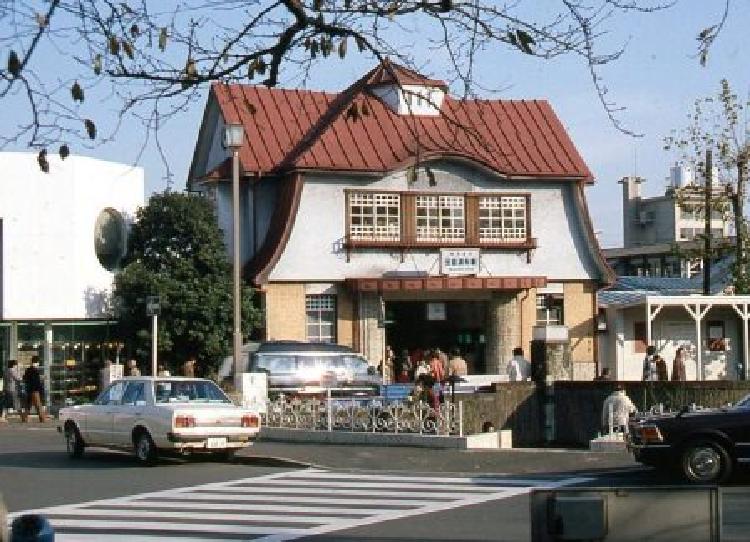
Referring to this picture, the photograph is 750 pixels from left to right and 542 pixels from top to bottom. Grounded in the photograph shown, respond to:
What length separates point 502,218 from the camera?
45094 mm

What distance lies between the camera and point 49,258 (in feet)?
131

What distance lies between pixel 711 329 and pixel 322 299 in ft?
42.0

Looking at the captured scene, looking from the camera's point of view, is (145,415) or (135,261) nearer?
(145,415)

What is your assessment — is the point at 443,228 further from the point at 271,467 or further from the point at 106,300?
the point at 271,467

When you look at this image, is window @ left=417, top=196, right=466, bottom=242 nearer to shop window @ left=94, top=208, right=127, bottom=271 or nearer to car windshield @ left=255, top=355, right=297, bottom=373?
shop window @ left=94, top=208, right=127, bottom=271

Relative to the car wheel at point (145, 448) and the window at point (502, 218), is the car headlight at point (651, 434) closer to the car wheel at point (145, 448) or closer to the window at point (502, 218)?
the car wheel at point (145, 448)

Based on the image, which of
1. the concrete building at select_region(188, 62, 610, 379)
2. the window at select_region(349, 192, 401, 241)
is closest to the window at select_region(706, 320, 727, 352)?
the concrete building at select_region(188, 62, 610, 379)

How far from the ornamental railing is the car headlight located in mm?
5952

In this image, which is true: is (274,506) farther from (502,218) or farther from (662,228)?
(662,228)

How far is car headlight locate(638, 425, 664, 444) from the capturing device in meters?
20.4

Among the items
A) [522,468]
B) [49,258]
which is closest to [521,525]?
[522,468]

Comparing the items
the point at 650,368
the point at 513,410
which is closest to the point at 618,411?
the point at 513,410

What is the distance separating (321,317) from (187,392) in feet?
61.6

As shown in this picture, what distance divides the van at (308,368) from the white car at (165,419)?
9.64m
